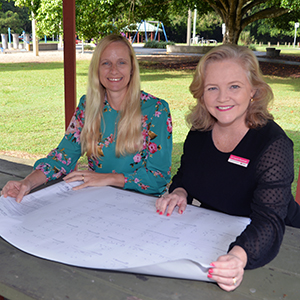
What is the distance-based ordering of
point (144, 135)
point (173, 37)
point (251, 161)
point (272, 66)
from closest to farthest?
point (251, 161), point (144, 135), point (272, 66), point (173, 37)

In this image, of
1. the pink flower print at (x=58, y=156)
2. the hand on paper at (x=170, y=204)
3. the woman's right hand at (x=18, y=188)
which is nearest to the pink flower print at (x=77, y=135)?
the pink flower print at (x=58, y=156)

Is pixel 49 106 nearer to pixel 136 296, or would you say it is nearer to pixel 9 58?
pixel 136 296

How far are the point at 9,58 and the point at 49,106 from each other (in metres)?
11.8

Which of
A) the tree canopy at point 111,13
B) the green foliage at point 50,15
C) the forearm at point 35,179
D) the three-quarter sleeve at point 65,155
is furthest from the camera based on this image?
the green foliage at point 50,15

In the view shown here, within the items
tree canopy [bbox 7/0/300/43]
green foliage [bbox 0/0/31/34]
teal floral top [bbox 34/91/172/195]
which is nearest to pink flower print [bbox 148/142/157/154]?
teal floral top [bbox 34/91/172/195]

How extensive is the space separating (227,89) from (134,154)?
662 millimetres

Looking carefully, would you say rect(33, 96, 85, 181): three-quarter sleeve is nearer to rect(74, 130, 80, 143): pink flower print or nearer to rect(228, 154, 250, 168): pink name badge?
rect(74, 130, 80, 143): pink flower print

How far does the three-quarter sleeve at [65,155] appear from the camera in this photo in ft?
5.80

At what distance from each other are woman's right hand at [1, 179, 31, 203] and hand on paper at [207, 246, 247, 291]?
877 millimetres

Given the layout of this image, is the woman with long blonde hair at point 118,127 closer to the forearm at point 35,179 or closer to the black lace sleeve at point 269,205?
the forearm at point 35,179

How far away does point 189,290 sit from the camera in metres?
0.93

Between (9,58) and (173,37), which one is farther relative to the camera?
(173,37)

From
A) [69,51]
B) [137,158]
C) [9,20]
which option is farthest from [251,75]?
[9,20]

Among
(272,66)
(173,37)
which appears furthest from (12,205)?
(173,37)
